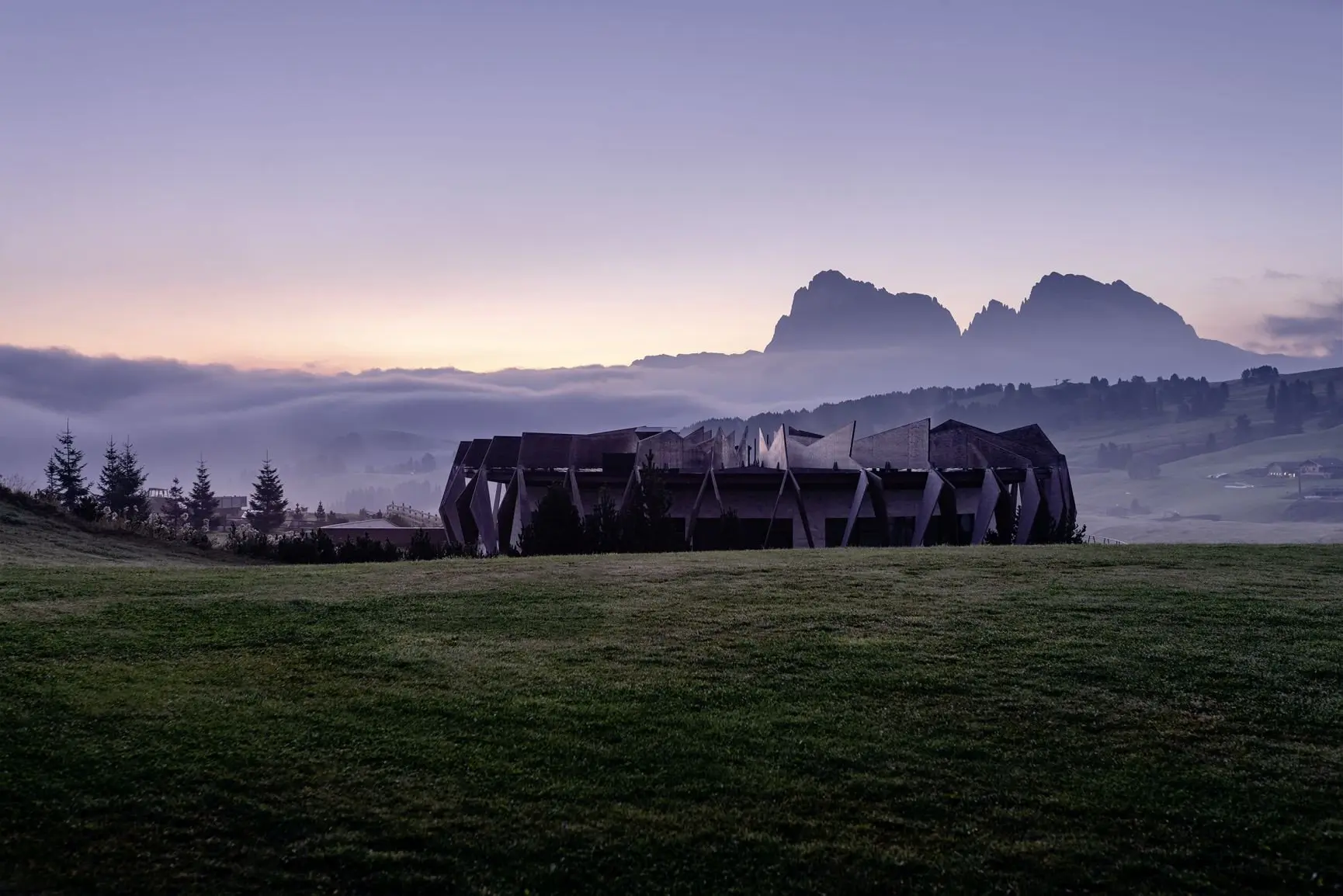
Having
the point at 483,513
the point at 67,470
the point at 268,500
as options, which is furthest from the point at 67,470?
the point at 483,513

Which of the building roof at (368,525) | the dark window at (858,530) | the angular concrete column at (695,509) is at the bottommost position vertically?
the building roof at (368,525)

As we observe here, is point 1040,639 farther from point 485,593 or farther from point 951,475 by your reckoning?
point 951,475

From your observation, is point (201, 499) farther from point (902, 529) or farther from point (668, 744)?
point (668, 744)

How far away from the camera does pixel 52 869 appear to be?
6.66 metres

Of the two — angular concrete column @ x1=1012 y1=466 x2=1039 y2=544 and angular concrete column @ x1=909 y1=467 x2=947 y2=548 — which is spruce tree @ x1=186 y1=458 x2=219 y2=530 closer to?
angular concrete column @ x1=909 y1=467 x2=947 y2=548

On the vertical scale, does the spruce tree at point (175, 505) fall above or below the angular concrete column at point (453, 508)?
below

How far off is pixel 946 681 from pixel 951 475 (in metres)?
39.1

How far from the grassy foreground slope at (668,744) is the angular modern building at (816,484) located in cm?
3084

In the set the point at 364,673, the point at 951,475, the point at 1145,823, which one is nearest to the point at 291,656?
the point at 364,673

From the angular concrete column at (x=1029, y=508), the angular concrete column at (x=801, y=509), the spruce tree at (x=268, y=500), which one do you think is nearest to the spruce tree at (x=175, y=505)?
the spruce tree at (x=268, y=500)

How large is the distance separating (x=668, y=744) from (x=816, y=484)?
132 feet

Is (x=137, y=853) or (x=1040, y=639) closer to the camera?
(x=137, y=853)

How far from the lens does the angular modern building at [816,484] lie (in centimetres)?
4569

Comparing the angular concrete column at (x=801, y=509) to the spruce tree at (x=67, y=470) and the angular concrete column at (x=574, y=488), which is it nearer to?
the angular concrete column at (x=574, y=488)
